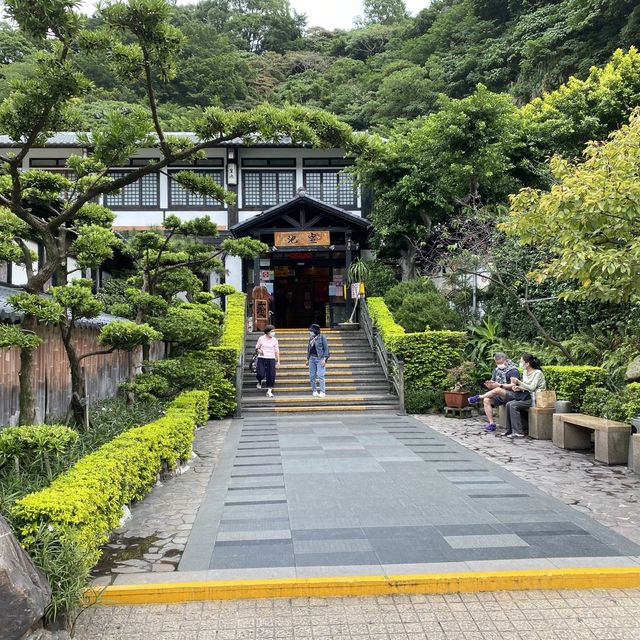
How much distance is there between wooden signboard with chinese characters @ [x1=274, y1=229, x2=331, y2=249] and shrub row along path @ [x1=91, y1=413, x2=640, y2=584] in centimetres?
1112

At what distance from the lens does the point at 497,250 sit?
1388cm

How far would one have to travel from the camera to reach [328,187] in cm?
2086

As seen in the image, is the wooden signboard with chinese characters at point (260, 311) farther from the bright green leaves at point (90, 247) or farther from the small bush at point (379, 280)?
the bright green leaves at point (90, 247)

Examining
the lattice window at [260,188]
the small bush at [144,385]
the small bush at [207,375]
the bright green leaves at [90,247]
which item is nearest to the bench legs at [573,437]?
the small bush at [207,375]

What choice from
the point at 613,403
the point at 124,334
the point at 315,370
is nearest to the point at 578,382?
the point at 613,403

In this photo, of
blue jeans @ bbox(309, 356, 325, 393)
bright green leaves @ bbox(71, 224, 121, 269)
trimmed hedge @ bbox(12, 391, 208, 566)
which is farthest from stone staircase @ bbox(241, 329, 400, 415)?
bright green leaves @ bbox(71, 224, 121, 269)

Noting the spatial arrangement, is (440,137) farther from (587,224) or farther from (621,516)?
(621,516)

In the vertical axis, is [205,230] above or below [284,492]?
above

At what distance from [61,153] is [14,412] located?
15621 mm

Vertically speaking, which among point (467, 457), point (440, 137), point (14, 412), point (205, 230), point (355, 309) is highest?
point (440, 137)

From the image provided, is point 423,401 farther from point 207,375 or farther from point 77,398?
point 77,398

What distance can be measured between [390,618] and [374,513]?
187cm

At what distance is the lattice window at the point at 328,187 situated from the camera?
20781 mm

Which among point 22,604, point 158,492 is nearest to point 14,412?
point 158,492
